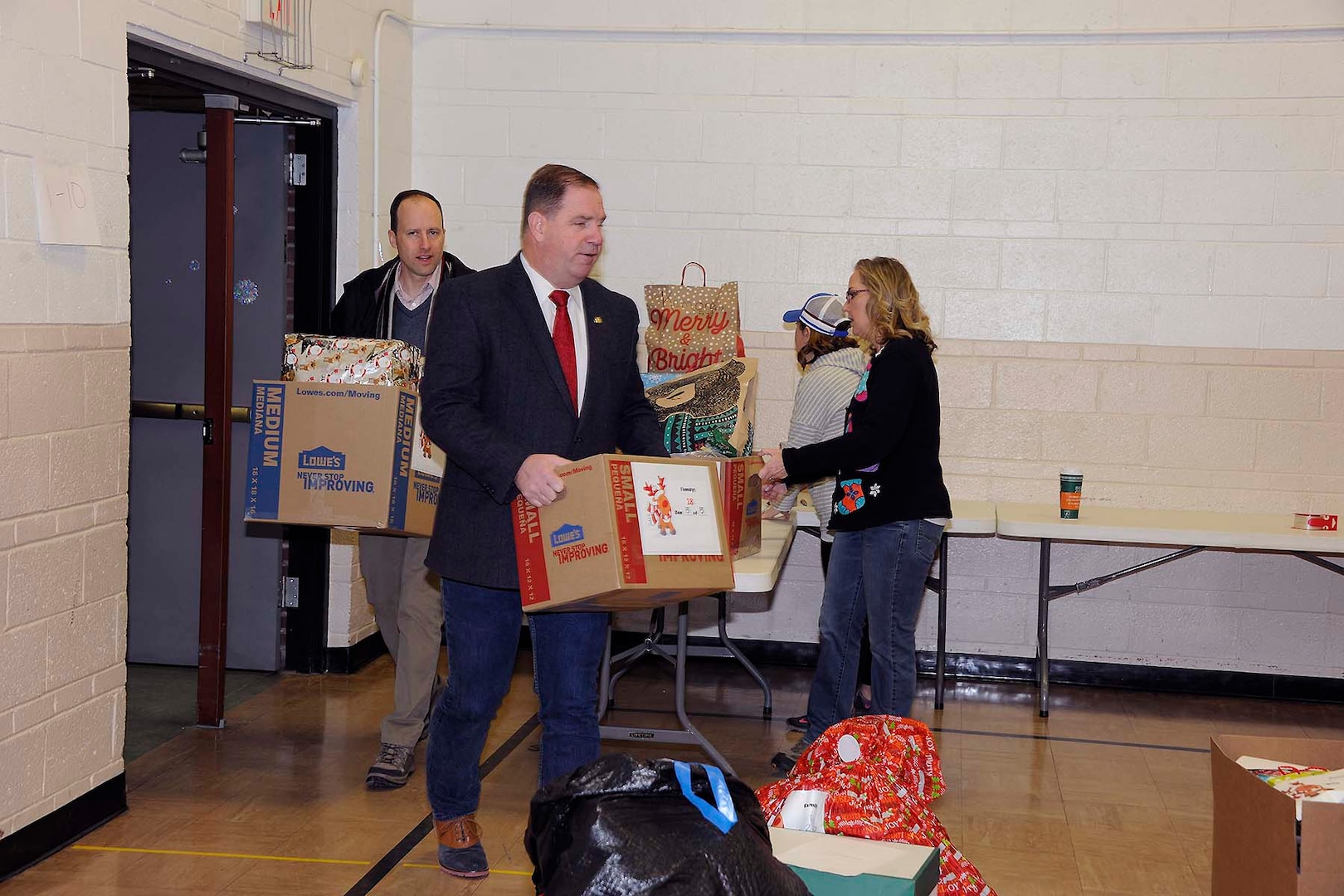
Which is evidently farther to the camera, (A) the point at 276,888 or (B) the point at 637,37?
(B) the point at 637,37

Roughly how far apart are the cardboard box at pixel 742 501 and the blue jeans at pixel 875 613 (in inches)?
11.7

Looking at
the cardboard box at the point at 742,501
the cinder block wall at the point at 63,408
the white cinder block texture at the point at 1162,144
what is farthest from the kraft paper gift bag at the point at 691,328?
the white cinder block texture at the point at 1162,144

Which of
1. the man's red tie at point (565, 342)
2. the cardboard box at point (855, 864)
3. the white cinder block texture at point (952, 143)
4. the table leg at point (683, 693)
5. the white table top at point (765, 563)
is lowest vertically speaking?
the table leg at point (683, 693)

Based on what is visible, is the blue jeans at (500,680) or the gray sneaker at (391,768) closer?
the blue jeans at (500,680)

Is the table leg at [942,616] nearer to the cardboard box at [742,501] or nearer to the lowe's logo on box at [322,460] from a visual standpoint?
the cardboard box at [742,501]

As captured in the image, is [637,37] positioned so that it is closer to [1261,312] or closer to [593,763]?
[1261,312]

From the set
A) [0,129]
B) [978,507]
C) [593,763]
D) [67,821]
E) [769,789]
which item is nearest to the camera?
[593,763]

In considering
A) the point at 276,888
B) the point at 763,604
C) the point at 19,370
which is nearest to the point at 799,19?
the point at 763,604

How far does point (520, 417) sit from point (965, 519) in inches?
93.7

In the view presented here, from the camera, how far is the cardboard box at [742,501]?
353 centimetres

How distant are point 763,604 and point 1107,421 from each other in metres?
1.62

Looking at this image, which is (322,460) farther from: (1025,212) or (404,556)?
(1025,212)

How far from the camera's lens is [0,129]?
2898mm

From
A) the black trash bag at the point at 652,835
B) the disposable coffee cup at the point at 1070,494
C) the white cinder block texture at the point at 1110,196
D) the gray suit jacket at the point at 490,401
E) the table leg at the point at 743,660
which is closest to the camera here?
the black trash bag at the point at 652,835
